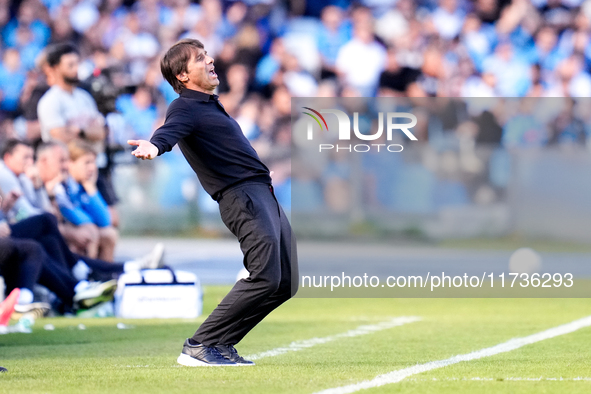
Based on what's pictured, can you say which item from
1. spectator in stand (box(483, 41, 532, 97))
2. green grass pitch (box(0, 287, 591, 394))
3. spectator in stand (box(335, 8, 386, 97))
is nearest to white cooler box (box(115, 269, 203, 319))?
green grass pitch (box(0, 287, 591, 394))

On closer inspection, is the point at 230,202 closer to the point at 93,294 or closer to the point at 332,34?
the point at 93,294

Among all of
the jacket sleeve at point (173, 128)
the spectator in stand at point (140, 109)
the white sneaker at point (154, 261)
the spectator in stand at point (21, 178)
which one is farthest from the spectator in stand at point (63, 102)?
→ the jacket sleeve at point (173, 128)

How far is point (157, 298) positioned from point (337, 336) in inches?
84.0

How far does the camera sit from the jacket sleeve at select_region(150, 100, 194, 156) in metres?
5.36

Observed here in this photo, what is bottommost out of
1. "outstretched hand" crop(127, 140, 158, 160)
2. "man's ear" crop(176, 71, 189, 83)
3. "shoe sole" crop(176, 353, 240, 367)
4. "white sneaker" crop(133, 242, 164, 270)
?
"white sneaker" crop(133, 242, 164, 270)

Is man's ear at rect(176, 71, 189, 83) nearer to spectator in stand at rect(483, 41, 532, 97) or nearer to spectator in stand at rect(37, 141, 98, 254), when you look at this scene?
spectator in stand at rect(37, 141, 98, 254)

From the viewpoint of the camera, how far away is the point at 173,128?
5.61m

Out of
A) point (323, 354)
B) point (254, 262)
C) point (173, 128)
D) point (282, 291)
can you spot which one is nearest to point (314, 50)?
point (323, 354)

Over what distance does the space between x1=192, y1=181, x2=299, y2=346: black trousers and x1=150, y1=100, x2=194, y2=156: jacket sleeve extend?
474 mm

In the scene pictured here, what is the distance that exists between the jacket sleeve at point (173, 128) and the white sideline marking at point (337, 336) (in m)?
1.77

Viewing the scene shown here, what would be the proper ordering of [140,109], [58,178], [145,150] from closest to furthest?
[145,150] → [58,178] → [140,109]

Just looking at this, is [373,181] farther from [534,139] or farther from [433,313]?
[433,313]

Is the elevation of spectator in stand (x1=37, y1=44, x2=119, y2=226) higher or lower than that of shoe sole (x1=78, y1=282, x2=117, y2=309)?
higher

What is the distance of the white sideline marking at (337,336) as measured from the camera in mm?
6977
